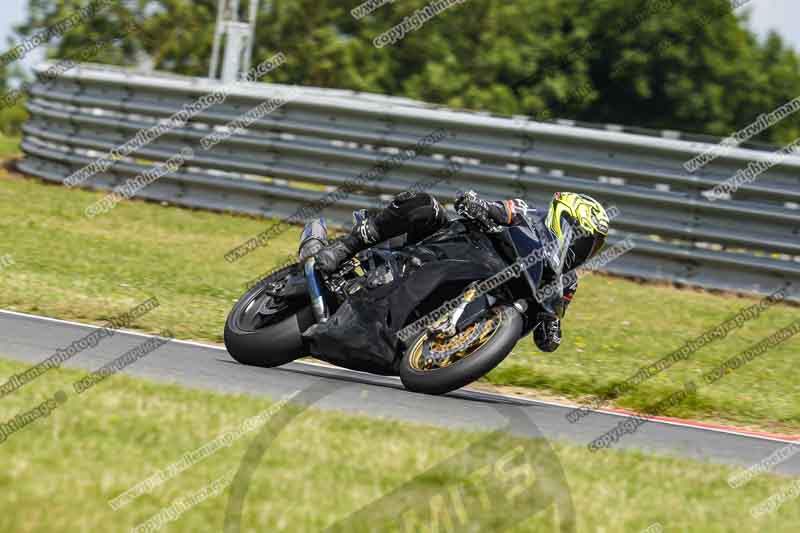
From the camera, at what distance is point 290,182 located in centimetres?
1683

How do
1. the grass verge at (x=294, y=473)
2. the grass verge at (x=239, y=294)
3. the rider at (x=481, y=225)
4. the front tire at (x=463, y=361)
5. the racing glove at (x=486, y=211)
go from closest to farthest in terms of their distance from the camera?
the grass verge at (x=294, y=473)
the front tire at (x=463, y=361)
the racing glove at (x=486, y=211)
the rider at (x=481, y=225)
the grass verge at (x=239, y=294)

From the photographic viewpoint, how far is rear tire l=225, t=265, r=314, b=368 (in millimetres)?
7746

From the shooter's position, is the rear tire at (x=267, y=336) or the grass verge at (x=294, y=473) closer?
the grass verge at (x=294, y=473)

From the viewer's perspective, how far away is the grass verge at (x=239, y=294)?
955 cm

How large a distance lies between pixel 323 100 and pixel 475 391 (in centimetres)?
838

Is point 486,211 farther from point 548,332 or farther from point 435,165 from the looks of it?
point 435,165

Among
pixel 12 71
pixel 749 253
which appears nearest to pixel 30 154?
pixel 749 253

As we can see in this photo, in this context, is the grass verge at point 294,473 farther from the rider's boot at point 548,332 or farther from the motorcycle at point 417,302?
the rider's boot at point 548,332

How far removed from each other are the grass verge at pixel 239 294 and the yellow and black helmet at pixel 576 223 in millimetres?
1658

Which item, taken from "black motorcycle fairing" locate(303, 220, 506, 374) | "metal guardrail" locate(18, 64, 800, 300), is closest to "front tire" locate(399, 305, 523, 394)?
"black motorcycle fairing" locate(303, 220, 506, 374)

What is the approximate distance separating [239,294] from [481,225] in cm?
443

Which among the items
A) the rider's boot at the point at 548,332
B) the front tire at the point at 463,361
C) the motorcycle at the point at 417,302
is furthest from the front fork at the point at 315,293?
the rider's boot at the point at 548,332

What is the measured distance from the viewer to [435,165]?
15539 millimetres

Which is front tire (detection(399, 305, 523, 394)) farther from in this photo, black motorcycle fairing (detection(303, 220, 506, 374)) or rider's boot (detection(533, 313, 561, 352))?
rider's boot (detection(533, 313, 561, 352))
